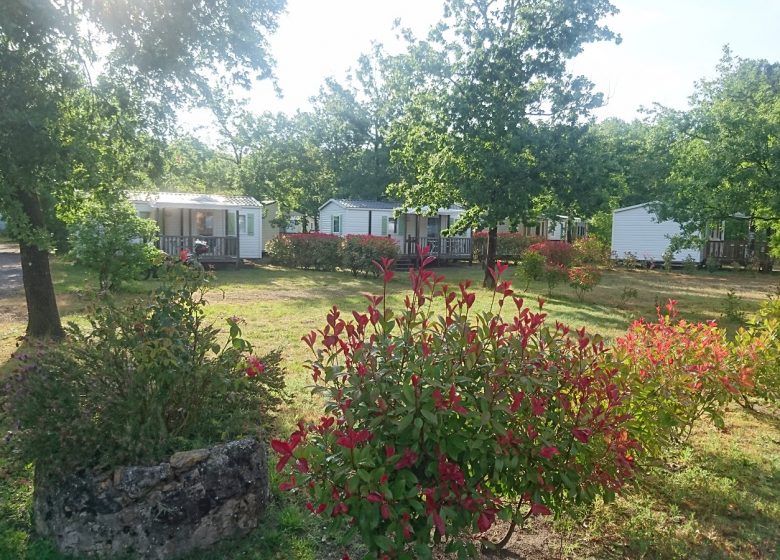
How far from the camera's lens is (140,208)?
21.8 metres

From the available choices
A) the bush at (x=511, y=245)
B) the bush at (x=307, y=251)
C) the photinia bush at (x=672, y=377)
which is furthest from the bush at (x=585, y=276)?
the bush at (x=511, y=245)

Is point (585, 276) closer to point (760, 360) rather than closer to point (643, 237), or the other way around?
point (760, 360)

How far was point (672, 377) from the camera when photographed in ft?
11.9

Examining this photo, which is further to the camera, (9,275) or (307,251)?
(307,251)

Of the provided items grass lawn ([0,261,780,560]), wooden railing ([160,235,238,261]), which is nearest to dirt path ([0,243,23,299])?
wooden railing ([160,235,238,261])

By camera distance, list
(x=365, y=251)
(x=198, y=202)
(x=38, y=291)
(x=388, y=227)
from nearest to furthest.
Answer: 1. (x=38, y=291)
2. (x=365, y=251)
3. (x=198, y=202)
4. (x=388, y=227)

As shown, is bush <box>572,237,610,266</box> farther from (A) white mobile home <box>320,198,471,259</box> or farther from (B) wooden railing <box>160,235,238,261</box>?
(B) wooden railing <box>160,235,238,261</box>

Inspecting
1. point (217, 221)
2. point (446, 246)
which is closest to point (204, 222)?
point (217, 221)

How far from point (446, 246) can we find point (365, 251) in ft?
23.4

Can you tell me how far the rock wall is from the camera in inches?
108

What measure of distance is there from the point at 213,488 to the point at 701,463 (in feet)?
12.2

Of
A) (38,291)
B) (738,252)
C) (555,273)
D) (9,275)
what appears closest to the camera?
(38,291)

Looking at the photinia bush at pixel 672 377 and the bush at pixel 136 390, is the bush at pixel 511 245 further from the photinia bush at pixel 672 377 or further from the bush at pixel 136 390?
the bush at pixel 136 390

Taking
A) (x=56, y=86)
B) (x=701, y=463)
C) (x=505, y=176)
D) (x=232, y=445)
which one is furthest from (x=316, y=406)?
(x=505, y=176)
